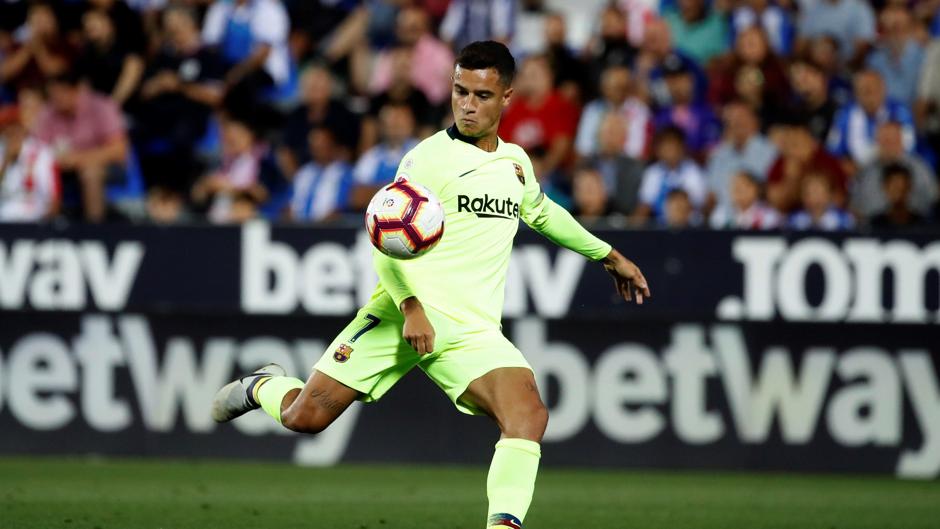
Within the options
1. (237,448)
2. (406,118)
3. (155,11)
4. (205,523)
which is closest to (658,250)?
(406,118)

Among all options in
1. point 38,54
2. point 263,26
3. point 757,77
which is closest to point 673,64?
point 757,77

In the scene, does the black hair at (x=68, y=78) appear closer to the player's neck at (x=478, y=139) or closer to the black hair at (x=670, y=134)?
the black hair at (x=670, y=134)

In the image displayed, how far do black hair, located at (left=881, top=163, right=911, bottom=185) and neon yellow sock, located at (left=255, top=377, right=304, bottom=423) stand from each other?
6.02 meters

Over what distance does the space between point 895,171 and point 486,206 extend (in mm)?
5964

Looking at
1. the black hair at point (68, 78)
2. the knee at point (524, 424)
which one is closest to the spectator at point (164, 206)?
the black hair at point (68, 78)

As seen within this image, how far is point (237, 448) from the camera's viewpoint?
1049 cm

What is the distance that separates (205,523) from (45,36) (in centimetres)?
735

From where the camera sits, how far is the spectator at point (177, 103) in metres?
12.8

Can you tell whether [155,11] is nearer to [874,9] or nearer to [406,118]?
[406,118]

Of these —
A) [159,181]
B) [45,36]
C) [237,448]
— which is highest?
[45,36]

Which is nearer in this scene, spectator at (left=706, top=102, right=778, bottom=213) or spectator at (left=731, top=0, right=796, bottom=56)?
spectator at (left=706, top=102, right=778, bottom=213)

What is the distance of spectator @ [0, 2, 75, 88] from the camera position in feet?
43.4

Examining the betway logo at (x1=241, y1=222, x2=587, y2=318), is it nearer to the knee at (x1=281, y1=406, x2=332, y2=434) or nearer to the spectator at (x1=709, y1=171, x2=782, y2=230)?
the spectator at (x1=709, y1=171, x2=782, y2=230)

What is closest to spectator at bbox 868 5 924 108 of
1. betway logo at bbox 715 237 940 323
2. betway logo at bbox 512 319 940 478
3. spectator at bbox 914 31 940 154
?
spectator at bbox 914 31 940 154
